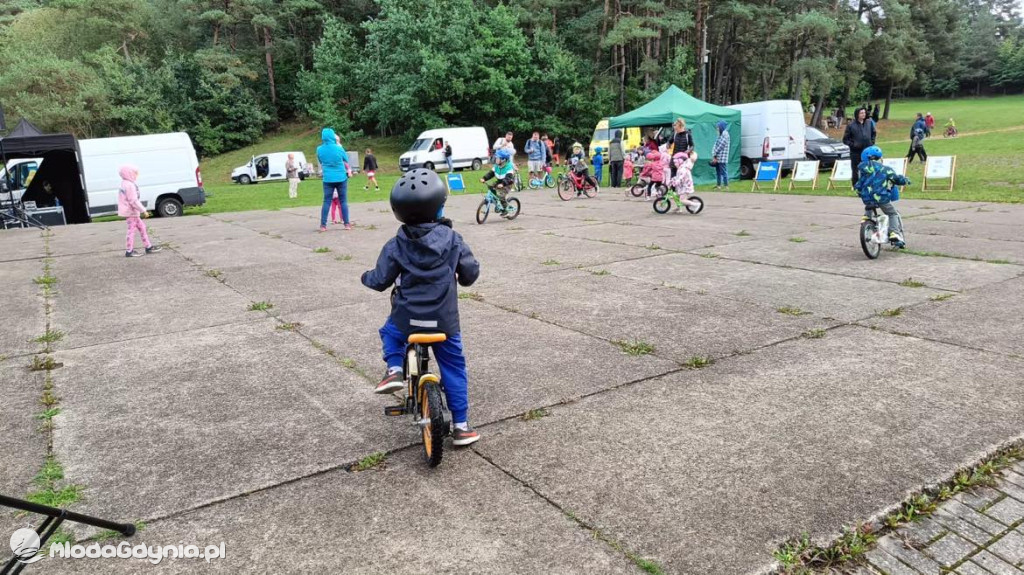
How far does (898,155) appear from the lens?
29.2m

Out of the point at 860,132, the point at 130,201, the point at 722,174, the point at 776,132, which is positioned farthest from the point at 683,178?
the point at 130,201

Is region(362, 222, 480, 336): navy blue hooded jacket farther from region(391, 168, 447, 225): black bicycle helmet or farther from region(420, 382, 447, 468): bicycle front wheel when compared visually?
region(420, 382, 447, 468): bicycle front wheel

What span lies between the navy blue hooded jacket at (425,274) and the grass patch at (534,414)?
2.64ft

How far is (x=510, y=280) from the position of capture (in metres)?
7.93

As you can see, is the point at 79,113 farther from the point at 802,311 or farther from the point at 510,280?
the point at 802,311

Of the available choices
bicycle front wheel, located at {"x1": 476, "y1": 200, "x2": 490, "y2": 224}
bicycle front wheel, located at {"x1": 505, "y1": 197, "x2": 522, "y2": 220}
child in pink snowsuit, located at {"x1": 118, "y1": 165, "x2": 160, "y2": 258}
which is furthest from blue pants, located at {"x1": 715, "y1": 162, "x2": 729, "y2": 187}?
child in pink snowsuit, located at {"x1": 118, "y1": 165, "x2": 160, "y2": 258}

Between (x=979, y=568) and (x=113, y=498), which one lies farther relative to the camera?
(x=113, y=498)

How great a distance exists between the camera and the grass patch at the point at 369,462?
11.0ft

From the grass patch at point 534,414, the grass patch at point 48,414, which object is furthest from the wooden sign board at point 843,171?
the grass patch at point 48,414

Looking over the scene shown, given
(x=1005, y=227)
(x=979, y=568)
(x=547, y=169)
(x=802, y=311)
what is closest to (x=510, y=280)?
(x=802, y=311)

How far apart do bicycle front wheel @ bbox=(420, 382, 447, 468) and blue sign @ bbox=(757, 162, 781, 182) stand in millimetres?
17457

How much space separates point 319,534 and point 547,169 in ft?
71.1

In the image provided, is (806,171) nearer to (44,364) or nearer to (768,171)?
(768,171)

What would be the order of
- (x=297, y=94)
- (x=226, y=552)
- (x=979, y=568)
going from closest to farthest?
(x=979, y=568) < (x=226, y=552) < (x=297, y=94)
